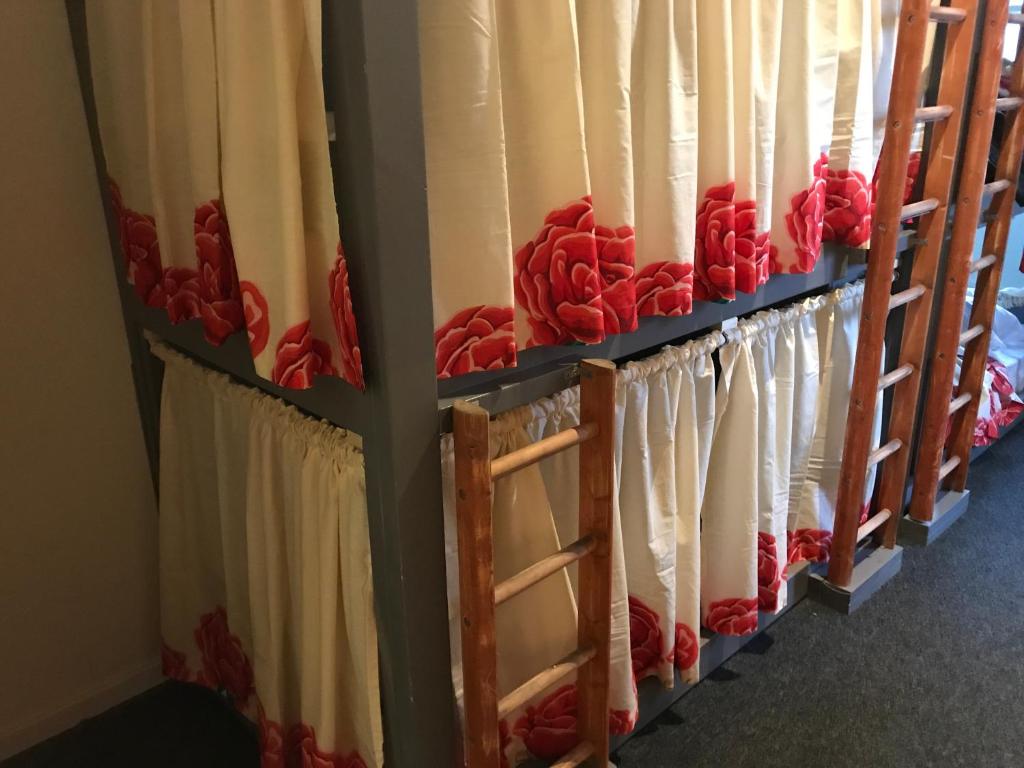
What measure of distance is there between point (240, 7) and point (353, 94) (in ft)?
0.69

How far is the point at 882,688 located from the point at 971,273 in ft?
4.21

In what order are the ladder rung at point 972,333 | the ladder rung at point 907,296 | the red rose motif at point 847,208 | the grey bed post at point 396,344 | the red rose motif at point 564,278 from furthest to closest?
the ladder rung at point 972,333
the ladder rung at point 907,296
the red rose motif at point 847,208
the red rose motif at point 564,278
the grey bed post at point 396,344

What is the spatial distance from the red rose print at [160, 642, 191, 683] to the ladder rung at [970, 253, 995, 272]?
2.46 m

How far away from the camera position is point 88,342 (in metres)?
1.76

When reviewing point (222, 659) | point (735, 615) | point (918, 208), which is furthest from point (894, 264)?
point (222, 659)

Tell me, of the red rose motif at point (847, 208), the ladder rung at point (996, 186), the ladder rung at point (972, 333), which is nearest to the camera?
the red rose motif at point (847, 208)

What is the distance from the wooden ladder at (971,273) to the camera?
2.15 meters

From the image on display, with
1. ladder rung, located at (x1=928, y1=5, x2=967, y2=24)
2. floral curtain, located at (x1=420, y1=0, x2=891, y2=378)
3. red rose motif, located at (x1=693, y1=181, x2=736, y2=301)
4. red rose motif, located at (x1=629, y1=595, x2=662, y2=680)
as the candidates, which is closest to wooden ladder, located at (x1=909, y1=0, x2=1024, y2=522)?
ladder rung, located at (x1=928, y1=5, x2=967, y2=24)

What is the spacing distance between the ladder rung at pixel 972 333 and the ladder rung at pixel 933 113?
79cm

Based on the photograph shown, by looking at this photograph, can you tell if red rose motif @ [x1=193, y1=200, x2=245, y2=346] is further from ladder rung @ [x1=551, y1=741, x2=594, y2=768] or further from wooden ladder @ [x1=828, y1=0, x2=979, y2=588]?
wooden ladder @ [x1=828, y1=0, x2=979, y2=588]

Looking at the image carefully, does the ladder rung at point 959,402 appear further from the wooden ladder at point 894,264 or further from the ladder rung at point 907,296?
the ladder rung at point 907,296

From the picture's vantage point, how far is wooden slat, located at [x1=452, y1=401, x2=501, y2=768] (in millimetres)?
1186

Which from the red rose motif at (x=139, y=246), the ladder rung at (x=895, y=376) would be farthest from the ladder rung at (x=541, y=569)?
the ladder rung at (x=895, y=376)

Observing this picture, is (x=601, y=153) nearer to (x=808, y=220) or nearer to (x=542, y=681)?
(x=808, y=220)
